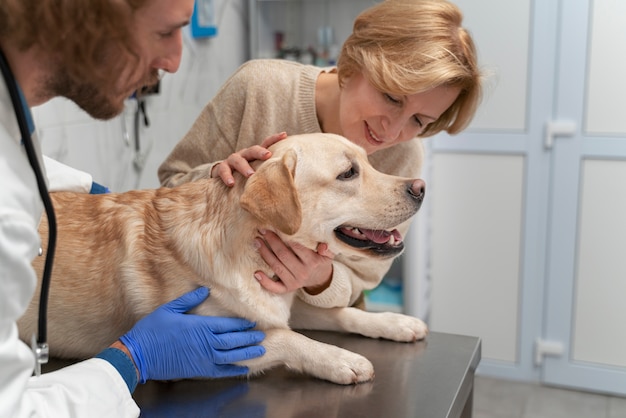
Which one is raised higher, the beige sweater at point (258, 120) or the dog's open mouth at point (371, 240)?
the beige sweater at point (258, 120)

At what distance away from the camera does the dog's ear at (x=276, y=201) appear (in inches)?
45.6

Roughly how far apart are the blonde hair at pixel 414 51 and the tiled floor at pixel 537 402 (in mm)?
1778

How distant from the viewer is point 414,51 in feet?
4.90

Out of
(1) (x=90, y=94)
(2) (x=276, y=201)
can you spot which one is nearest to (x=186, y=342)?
(2) (x=276, y=201)

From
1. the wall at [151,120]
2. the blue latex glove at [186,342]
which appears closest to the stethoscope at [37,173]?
the blue latex glove at [186,342]

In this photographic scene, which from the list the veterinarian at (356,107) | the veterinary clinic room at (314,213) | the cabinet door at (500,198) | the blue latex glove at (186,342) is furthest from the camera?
the cabinet door at (500,198)

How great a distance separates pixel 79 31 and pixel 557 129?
2526 millimetres

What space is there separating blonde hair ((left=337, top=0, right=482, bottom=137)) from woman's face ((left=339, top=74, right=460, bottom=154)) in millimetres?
35

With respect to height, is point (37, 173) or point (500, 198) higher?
point (37, 173)

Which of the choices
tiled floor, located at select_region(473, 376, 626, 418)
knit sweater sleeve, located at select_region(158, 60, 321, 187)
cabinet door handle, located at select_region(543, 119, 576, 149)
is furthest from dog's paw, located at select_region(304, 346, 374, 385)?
cabinet door handle, located at select_region(543, 119, 576, 149)

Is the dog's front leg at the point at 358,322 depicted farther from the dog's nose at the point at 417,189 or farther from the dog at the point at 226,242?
the dog's nose at the point at 417,189

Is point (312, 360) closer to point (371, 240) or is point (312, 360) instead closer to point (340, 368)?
point (340, 368)

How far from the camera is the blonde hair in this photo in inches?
57.4

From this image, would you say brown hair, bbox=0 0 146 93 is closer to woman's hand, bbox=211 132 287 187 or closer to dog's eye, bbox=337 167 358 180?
woman's hand, bbox=211 132 287 187
